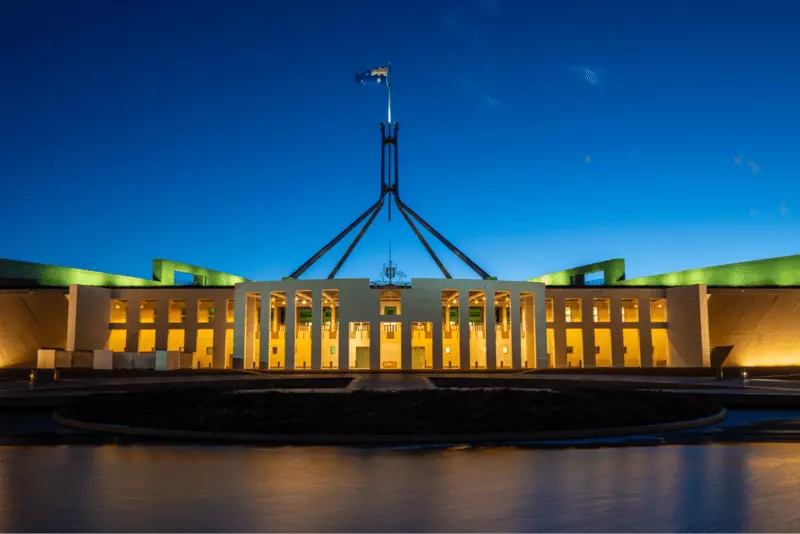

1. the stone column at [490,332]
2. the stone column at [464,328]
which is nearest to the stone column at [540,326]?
the stone column at [490,332]

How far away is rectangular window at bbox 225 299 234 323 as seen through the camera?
51094 millimetres

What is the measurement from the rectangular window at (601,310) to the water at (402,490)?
43.4 metres

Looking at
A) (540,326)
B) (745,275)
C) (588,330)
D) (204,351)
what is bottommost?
(204,351)

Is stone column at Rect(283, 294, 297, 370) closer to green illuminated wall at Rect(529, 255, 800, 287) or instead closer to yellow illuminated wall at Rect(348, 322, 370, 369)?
yellow illuminated wall at Rect(348, 322, 370, 369)

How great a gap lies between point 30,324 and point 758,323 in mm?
55107

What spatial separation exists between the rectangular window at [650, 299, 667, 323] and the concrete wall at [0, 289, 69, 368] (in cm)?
4547

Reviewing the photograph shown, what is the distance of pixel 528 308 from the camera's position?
5038 centimetres

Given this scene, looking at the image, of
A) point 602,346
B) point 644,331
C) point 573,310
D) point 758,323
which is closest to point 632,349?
point 602,346

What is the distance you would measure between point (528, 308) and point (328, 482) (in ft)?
141

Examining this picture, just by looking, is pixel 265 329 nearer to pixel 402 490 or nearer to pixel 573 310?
pixel 573 310

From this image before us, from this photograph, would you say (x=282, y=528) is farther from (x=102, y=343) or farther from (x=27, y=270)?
(x=27, y=270)

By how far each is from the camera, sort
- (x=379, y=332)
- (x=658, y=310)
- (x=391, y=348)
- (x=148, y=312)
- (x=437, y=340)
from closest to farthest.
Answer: (x=437, y=340) < (x=379, y=332) < (x=391, y=348) < (x=658, y=310) < (x=148, y=312)

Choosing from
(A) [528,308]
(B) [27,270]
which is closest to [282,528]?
(A) [528,308]

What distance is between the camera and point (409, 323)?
45.1 m
